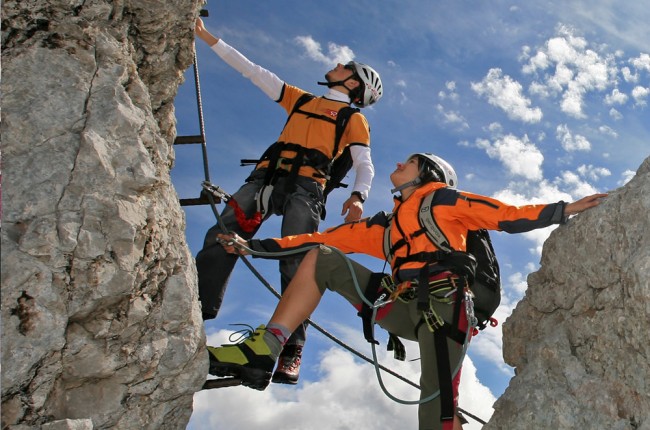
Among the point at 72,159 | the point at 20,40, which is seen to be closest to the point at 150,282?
the point at 72,159

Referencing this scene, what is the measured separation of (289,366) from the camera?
23.9 ft

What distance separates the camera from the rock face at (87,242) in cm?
516

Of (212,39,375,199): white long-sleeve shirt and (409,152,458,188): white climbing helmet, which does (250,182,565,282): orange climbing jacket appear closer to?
(409,152,458,188): white climbing helmet

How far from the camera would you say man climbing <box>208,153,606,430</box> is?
20.1 feet

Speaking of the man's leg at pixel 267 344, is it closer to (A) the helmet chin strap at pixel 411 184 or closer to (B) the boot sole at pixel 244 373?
(B) the boot sole at pixel 244 373

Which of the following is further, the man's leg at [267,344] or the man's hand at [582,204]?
the man's leg at [267,344]

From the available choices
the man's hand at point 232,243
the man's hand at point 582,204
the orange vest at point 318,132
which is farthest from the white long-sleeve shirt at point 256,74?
the man's hand at point 582,204

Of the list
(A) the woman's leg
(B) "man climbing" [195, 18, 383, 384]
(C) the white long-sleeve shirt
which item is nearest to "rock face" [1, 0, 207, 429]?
(A) the woman's leg

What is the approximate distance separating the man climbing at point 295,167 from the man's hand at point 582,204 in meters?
2.71

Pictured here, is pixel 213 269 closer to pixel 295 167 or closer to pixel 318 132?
pixel 295 167

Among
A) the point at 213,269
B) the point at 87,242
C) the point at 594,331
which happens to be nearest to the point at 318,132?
the point at 213,269

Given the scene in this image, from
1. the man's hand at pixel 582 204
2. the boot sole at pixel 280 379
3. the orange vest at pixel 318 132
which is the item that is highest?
the orange vest at pixel 318 132

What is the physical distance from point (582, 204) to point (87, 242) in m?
4.61

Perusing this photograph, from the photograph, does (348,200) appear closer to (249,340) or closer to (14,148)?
(249,340)
